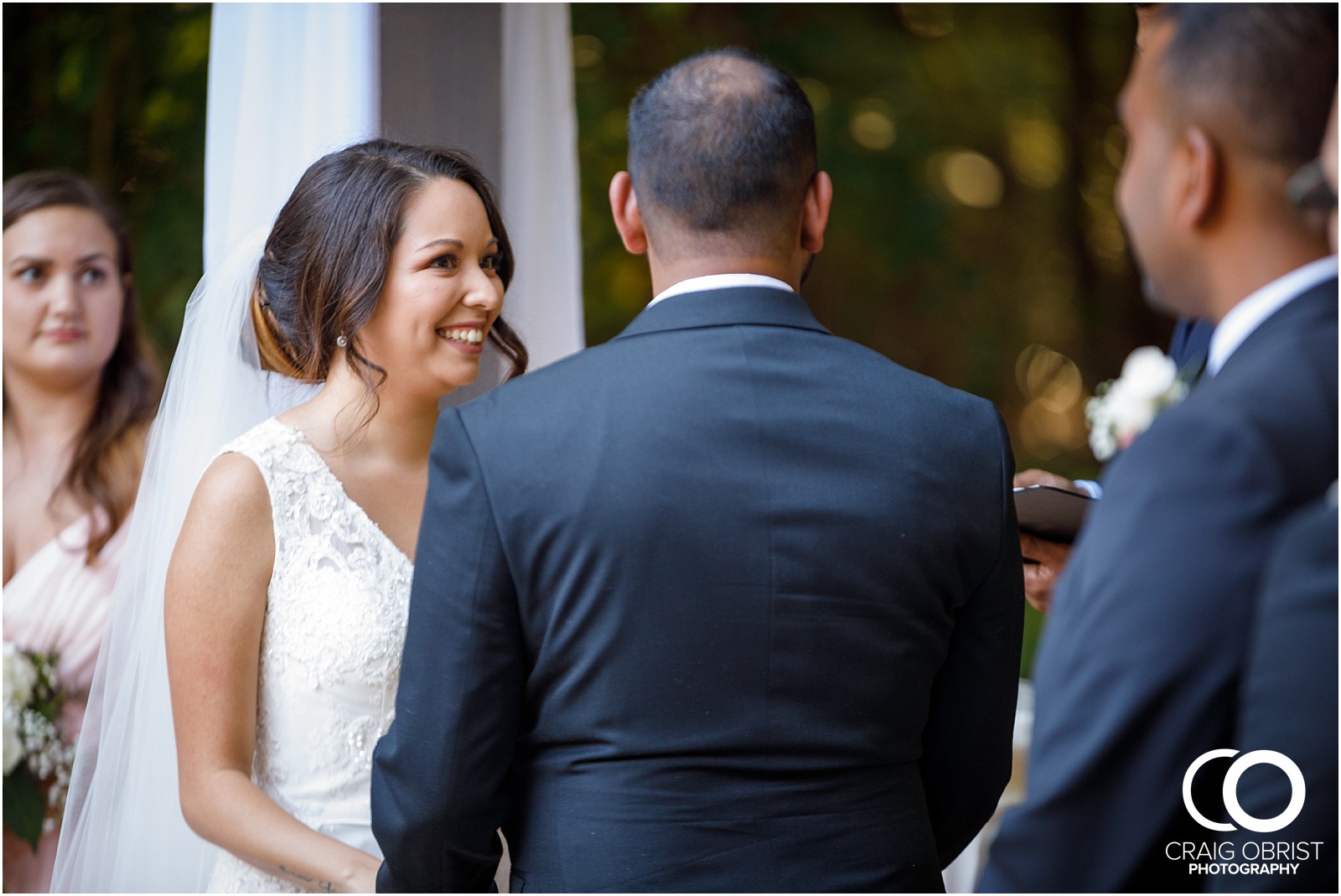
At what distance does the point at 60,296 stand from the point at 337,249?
1508 mm

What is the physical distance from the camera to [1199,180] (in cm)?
107

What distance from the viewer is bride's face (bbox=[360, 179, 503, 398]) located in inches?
90.7

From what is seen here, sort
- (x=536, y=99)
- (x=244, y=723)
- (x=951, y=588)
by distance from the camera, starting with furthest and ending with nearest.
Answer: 1. (x=536, y=99)
2. (x=244, y=723)
3. (x=951, y=588)

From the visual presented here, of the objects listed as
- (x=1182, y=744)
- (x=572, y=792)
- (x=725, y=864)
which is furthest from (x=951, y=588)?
(x=1182, y=744)

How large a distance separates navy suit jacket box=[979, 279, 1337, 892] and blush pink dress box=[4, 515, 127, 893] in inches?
104

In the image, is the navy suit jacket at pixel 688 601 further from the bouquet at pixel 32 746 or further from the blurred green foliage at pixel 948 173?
the blurred green foliage at pixel 948 173

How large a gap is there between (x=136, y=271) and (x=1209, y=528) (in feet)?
15.7

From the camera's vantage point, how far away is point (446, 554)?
5.22 feet

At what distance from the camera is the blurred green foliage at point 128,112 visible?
4.98 metres

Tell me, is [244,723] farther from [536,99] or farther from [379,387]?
[536,99]

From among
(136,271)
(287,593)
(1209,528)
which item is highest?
(136,271)

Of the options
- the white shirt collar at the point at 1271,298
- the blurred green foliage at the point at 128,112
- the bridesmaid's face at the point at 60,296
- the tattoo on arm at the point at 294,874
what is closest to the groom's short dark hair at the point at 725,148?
the white shirt collar at the point at 1271,298

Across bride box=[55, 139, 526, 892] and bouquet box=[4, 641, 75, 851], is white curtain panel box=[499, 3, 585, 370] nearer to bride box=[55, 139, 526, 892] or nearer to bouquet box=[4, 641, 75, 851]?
bride box=[55, 139, 526, 892]

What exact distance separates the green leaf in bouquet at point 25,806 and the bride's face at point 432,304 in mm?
1489
